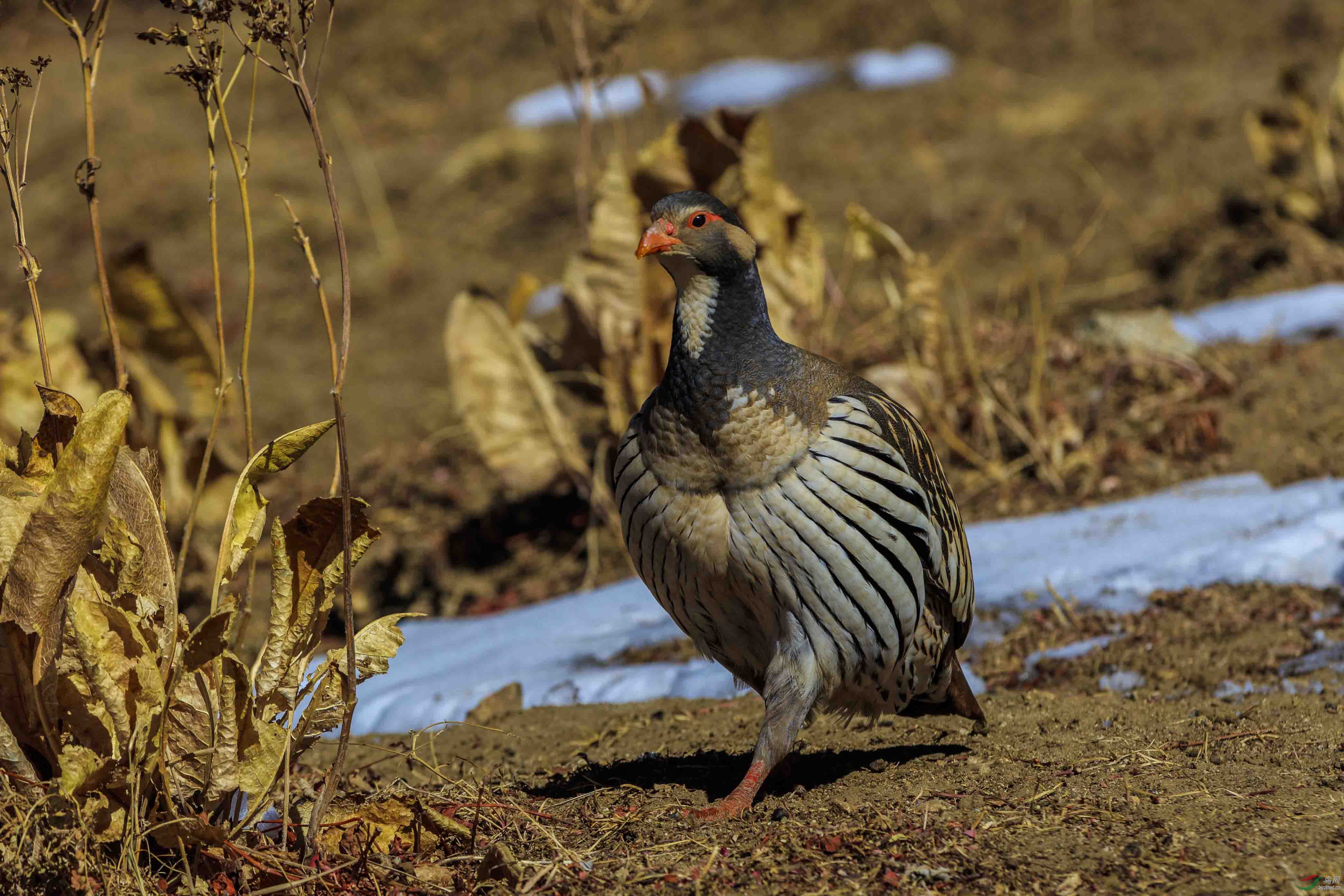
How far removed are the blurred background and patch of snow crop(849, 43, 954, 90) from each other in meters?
0.07

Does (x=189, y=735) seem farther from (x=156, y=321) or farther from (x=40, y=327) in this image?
(x=156, y=321)

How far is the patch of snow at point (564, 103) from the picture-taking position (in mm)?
13750

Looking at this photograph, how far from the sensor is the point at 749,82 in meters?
14.8

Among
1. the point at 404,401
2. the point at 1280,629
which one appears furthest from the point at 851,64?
the point at 1280,629

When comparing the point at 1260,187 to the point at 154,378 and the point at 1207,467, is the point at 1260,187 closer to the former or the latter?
the point at 1207,467

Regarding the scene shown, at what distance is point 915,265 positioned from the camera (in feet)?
21.1

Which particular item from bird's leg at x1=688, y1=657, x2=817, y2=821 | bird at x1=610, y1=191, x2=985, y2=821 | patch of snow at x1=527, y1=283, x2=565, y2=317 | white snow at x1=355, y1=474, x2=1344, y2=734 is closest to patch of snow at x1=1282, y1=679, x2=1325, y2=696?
white snow at x1=355, y1=474, x2=1344, y2=734

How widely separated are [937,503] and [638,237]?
3.07 meters

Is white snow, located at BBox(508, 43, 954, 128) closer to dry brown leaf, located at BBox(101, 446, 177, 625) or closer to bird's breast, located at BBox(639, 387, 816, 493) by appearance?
bird's breast, located at BBox(639, 387, 816, 493)

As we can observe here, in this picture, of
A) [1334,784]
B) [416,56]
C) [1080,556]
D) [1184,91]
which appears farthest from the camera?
[416,56]

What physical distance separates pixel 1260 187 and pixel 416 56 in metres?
10.8

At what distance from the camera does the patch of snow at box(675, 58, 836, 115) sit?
1430 cm

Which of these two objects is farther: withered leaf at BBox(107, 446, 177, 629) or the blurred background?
the blurred background

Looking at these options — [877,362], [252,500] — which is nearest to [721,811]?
[252,500]
